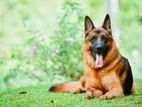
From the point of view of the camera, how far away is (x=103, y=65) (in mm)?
9516

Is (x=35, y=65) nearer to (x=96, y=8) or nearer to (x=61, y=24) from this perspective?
(x=61, y=24)

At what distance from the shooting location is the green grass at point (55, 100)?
8570mm

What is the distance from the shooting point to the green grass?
857 cm

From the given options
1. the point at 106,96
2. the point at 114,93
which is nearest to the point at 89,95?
the point at 106,96

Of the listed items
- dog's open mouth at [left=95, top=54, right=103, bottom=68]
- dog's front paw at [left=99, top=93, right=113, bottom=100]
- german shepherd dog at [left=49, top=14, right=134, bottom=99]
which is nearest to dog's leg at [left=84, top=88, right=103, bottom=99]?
german shepherd dog at [left=49, top=14, right=134, bottom=99]

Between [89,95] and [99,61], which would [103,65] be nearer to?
[99,61]

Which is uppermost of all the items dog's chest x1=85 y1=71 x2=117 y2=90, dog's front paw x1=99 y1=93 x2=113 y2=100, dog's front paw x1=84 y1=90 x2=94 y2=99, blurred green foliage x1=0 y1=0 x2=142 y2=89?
blurred green foliage x1=0 y1=0 x2=142 y2=89

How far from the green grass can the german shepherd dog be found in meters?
0.26

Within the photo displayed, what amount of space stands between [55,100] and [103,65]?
1.09 metres

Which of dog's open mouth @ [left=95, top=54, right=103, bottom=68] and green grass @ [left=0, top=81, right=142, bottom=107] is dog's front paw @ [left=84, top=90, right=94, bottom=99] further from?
dog's open mouth @ [left=95, top=54, right=103, bottom=68]

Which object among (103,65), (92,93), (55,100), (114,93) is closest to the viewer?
(55,100)

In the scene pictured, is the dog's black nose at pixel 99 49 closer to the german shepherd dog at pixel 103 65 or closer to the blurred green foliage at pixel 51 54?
the german shepherd dog at pixel 103 65

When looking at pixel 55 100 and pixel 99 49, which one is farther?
pixel 99 49

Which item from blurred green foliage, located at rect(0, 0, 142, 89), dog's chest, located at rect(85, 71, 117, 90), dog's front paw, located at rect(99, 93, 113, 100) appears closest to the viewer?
dog's front paw, located at rect(99, 93, 113, 100)
